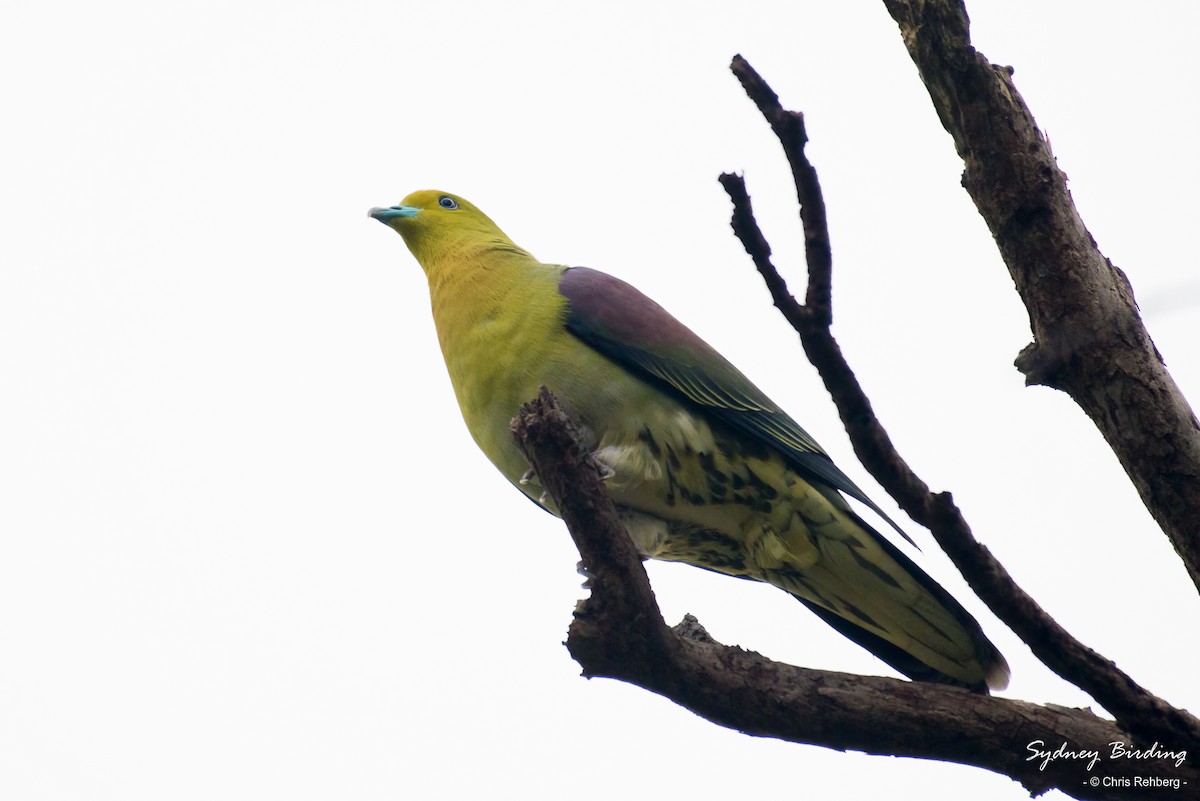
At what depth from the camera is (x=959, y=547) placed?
3.01 meters

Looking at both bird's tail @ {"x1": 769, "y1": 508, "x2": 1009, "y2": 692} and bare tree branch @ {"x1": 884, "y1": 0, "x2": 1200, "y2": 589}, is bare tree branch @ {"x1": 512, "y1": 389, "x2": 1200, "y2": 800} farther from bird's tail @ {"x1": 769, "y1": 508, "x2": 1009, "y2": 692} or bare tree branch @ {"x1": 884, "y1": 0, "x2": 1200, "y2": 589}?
bare tree branch @ {"x1": 884, "y1": 0, "x2": 1200, "y2": 589}

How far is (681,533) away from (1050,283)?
1.50 metres

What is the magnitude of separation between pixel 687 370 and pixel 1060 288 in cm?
131

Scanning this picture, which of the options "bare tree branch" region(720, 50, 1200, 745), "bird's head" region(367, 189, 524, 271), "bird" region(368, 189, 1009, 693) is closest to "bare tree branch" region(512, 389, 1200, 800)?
"bare tree branch" region(720, 50, 1200, 745)

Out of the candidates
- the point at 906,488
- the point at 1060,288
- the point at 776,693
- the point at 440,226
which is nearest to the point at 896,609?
the point at 776,693

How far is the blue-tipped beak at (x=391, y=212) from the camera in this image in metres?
5.26

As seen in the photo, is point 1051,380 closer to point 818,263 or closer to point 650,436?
point 818,263

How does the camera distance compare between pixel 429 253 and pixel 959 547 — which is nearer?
pixel 959 547

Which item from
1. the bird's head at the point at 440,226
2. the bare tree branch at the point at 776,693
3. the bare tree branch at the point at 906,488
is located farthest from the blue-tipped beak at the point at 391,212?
the bare tree branch at the point at 906,488

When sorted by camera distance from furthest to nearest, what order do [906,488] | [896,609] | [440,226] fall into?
[440,226]
[896,609]
[906,488]

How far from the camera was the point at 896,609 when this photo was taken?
12.6 ft

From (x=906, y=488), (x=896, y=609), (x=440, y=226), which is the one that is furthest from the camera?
(x=440, y=226)

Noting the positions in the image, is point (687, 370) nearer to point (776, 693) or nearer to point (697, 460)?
point (697, 460)

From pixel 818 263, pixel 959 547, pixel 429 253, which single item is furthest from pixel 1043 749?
pixel 429 253
